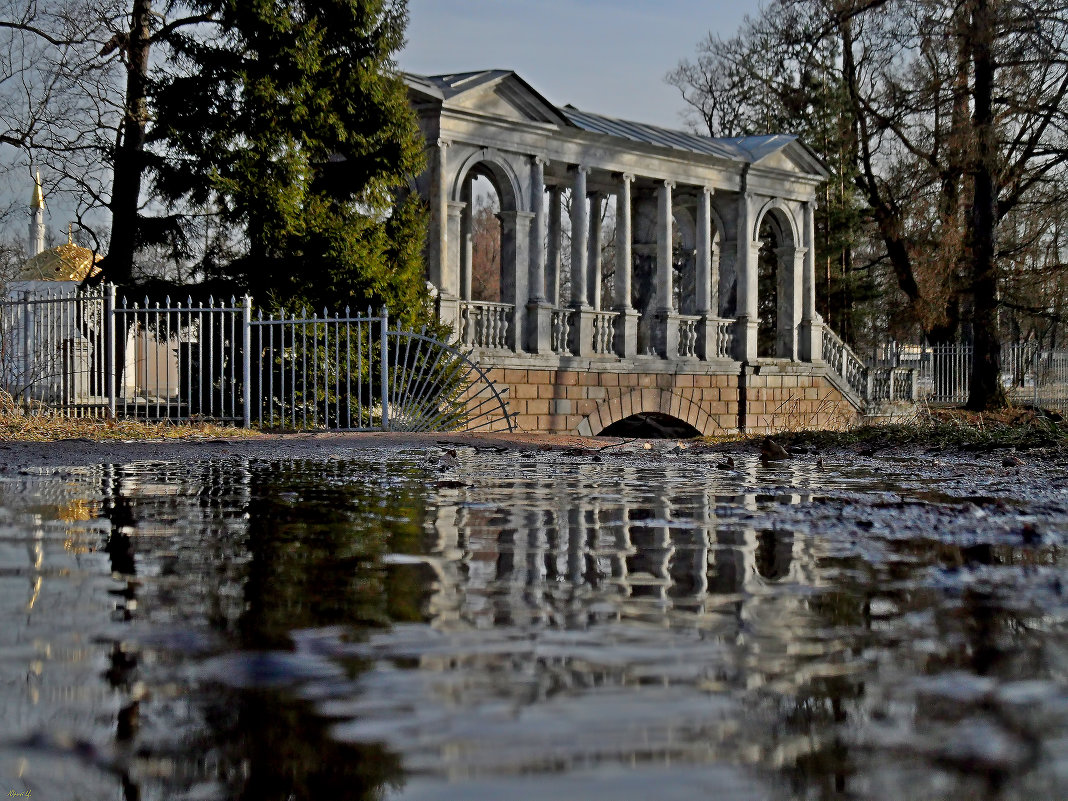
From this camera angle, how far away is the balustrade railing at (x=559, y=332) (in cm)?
2528

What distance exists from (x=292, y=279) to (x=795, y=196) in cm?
1731

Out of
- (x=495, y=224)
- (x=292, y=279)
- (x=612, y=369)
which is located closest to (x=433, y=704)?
(x=292, y=279)

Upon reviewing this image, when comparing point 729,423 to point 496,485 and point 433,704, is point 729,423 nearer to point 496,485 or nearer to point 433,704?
point 496,485

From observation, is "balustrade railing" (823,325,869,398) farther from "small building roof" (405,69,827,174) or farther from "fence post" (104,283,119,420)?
"fence post" (104,283,119,420)

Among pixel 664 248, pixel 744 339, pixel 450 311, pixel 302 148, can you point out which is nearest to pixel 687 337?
pixel 744 339

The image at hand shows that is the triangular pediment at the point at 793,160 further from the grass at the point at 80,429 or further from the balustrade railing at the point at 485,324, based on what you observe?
the grass at the point at 80,429

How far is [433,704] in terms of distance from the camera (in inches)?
60.3

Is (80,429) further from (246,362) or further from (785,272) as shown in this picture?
(785,272)

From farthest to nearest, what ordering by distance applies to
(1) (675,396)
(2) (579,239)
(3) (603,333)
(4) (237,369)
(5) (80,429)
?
(1) (675,396) < (3) (603,333) < (2) (579,239) < (4) (237,369) < (5) (80,429)

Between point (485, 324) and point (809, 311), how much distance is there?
1170 centimetres

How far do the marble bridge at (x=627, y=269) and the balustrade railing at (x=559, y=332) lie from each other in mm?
44

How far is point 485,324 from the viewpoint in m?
23.8

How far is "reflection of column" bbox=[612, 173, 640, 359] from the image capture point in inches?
1057

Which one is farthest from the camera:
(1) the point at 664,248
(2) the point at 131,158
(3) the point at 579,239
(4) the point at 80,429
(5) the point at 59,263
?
(5) the point at 59,263
